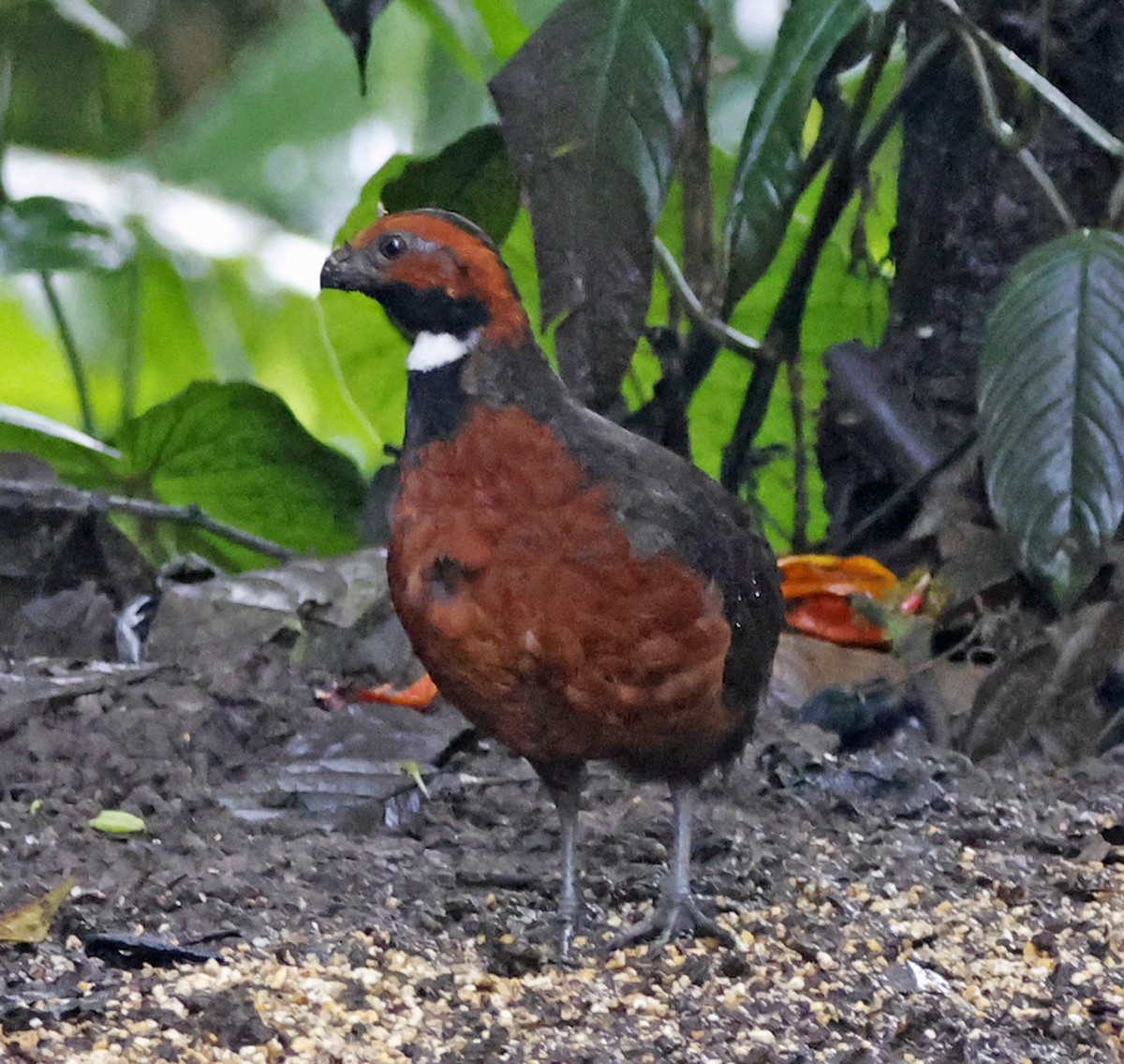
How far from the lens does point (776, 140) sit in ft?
7.60

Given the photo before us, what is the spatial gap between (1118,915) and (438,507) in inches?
38.8

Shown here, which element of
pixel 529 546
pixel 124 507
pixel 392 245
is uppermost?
pixel 392 245

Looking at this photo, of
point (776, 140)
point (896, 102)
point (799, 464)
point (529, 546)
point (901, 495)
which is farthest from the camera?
point (799, 464)

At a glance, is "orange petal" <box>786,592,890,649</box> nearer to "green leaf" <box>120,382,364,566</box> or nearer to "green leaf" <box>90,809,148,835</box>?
"green leaf" <box>120,382,364,566</box>

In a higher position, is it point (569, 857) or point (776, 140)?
point (776, 140)

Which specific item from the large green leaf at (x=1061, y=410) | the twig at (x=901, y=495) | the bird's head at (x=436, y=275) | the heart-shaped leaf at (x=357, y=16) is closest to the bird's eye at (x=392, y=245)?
the bird's head at (x=436, y=275)

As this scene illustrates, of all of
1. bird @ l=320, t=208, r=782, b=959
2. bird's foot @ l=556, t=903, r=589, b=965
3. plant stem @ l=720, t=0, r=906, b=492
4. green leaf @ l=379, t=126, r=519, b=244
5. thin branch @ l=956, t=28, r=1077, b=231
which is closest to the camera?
bird @ l=320, t=208, r=782, b=959

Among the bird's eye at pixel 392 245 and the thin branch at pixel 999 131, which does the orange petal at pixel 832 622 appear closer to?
the thin branch at pixel 999 131

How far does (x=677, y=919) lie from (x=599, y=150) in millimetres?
1095

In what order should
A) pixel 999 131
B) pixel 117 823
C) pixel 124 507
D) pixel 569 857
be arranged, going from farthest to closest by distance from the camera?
pixel 124 507 < pixel 999 131 < pixel 117 823 < pixel 569 857

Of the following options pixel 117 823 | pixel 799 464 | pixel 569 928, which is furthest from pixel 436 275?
pixel 799 464

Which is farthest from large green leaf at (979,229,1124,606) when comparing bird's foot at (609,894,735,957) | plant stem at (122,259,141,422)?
plant stem at (122,259,141,422)

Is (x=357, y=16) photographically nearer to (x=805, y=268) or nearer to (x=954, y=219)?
(x=805, y=268)

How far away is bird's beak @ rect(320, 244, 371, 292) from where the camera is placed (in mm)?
1709
